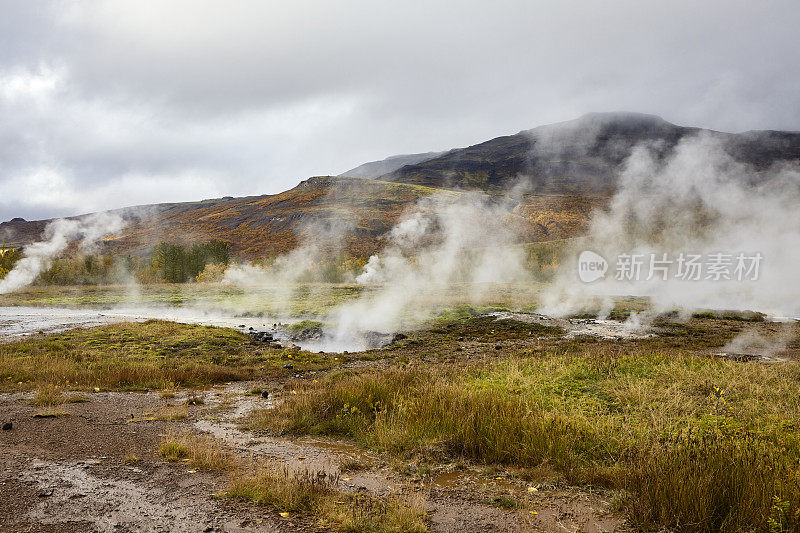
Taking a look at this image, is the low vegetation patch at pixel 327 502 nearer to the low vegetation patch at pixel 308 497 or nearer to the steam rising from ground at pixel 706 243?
the low vegetation patch at pixel 308 497

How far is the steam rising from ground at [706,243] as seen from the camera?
44.2 metres

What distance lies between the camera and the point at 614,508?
5988 millimetres

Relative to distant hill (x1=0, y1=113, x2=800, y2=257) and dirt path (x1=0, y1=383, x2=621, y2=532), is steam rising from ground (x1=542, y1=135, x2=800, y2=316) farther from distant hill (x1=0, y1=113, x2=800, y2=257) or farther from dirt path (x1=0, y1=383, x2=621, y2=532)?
dirt path (x1=0, y1=383, x2=621, y2=532)

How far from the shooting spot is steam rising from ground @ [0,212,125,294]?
67.1 metres

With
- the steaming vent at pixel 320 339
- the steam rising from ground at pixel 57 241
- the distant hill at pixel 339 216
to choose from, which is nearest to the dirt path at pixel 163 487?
the steaming vent at pixel 320 339

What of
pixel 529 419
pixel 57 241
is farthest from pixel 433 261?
pixel 57 241

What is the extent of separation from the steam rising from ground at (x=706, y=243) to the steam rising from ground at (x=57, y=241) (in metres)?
76.3

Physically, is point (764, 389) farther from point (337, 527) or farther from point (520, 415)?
point (337, 527)

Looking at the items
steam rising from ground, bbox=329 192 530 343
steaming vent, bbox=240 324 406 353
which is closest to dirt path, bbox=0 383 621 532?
steaming vent, bbox=240 324 406 353

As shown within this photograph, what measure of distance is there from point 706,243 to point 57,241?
167 metres

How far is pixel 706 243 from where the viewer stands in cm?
6134

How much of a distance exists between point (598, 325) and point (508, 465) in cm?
2742

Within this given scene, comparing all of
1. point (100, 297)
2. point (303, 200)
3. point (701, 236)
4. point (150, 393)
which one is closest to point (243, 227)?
point (303, 200)

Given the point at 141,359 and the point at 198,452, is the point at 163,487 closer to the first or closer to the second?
the point at 198,452
